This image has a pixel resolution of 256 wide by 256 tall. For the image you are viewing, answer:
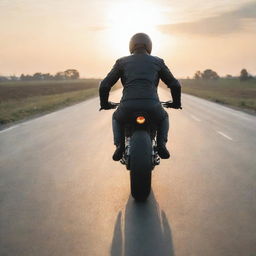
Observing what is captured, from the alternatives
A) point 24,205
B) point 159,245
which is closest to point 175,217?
point 159,245

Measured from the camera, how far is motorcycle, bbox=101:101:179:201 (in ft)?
17.6

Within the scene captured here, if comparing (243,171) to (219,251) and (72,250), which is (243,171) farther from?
(72,250)

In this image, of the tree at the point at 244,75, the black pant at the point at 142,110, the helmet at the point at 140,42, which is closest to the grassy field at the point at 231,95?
the helmet at the point at 140,42

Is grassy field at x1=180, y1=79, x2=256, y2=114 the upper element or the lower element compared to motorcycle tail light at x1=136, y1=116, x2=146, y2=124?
lower

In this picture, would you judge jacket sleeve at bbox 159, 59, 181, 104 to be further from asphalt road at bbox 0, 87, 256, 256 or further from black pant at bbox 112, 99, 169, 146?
asphalt road at bbox 0, 87, 256, 256

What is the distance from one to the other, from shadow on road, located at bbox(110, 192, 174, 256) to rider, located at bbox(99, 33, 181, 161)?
837 millimetres

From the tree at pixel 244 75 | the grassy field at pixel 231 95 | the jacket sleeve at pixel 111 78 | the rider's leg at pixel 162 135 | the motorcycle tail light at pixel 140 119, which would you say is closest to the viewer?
the motorcycle tail light at pixel 140 119

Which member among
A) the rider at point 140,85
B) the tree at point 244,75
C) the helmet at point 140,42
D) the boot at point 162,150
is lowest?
the tree at point 244,75

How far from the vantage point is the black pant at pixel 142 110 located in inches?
215

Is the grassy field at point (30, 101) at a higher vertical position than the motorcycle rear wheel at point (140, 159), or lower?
lower

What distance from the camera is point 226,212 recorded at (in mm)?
5281

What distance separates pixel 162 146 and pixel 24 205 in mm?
1908

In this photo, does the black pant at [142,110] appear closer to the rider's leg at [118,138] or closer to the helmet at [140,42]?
the rider's leg at [118,138]

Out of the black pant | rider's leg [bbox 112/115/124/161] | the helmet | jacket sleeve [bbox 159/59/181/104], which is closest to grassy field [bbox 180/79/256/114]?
jacket sleeve [bbox 159/59/181/104]
